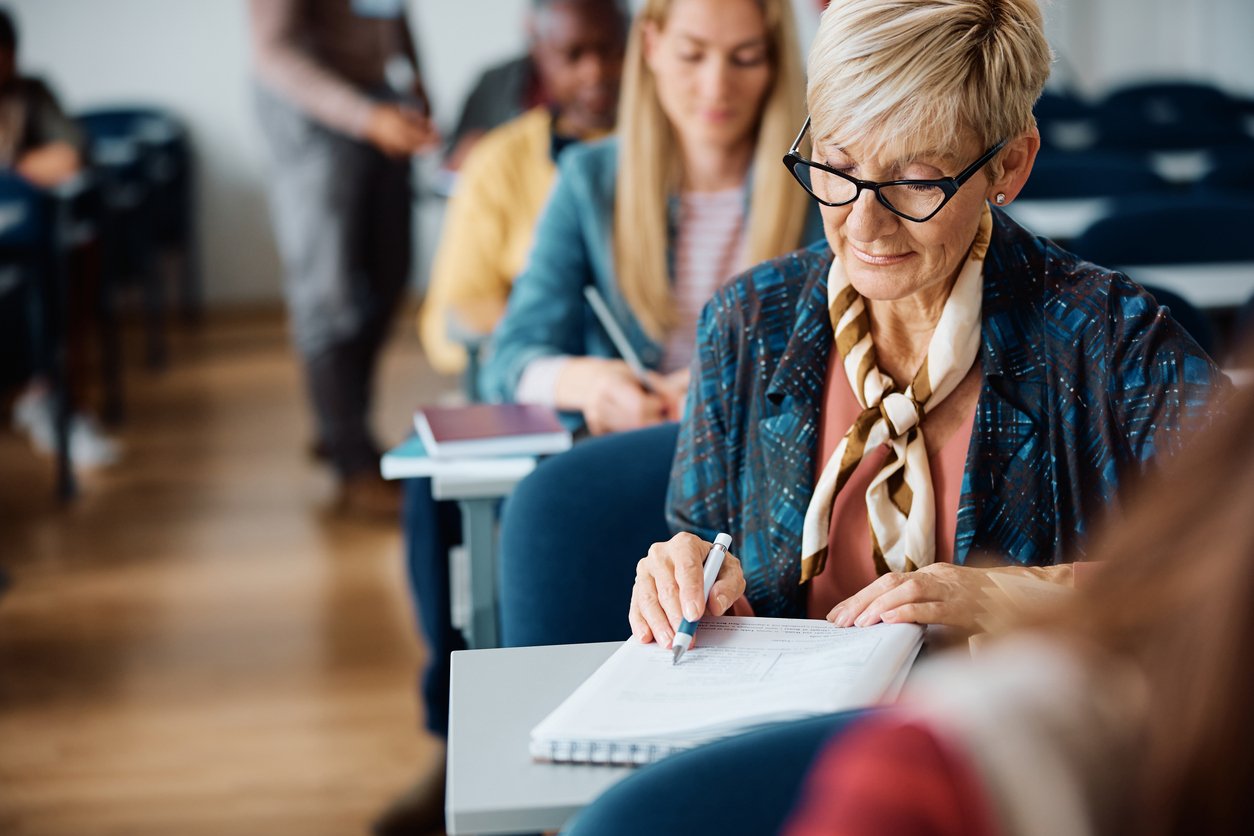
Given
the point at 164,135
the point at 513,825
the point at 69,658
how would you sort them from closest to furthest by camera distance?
the point at 513,825 → the point at 69,658 → the point at 164,135

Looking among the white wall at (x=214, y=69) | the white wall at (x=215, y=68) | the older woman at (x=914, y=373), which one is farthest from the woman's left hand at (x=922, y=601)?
the white wall at (x=214, y=69)

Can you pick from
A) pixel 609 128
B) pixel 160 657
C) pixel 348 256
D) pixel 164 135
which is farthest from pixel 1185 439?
pixel 164 135

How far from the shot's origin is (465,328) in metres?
2.74

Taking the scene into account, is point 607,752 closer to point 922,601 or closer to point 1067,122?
→ point 922,601

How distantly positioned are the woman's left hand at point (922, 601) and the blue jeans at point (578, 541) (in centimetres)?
42

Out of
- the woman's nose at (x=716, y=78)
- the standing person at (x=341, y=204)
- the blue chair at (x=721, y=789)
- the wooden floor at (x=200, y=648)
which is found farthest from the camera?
the standing person at (x=341, y=204)

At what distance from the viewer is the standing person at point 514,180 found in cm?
300

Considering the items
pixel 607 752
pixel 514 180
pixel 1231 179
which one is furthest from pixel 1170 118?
pixel 607 752

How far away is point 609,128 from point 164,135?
4.54 meters

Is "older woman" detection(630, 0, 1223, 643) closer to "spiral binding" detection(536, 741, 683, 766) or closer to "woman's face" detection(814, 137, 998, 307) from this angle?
"woman's face" detection(814, 137, 998, 307)

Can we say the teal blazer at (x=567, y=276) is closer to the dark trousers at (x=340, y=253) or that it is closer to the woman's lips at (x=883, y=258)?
the woman's lips at (x=883, y=258)

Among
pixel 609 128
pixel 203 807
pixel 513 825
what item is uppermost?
pixel 609 128

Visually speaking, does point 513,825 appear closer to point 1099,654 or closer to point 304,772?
point 1099,654

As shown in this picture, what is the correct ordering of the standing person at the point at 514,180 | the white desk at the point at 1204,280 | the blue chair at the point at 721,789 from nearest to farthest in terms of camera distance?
the blue chair at the point at 721,789, the white desk at the point at 1204,280, the standing person at the point at 514,180
